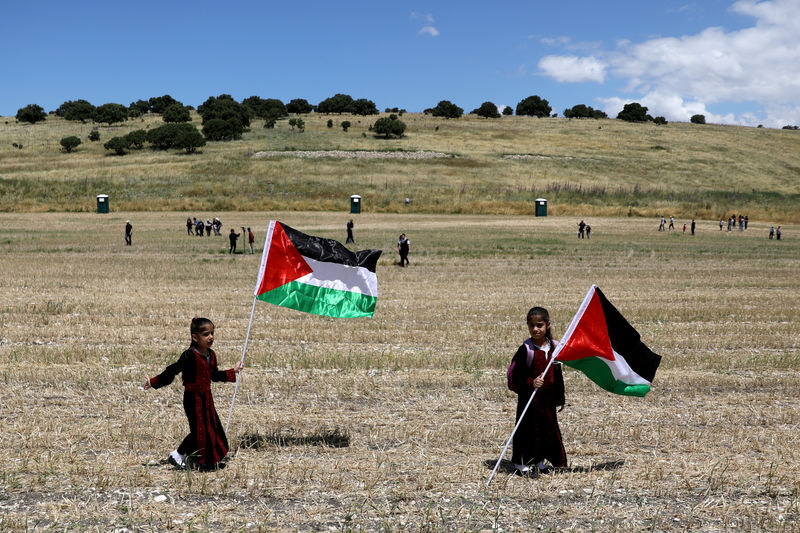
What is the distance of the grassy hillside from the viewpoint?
226ft

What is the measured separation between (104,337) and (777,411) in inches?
462

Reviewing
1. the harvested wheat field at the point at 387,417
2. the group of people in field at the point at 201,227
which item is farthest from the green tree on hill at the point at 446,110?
the harvested wheat field at the point at 387,417

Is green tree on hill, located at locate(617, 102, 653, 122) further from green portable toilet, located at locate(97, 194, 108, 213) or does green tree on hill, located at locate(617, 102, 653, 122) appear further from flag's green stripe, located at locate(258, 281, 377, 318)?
flag's green stripe, located at locate(258, 281, 377, 318)

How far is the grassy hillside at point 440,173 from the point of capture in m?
68.8

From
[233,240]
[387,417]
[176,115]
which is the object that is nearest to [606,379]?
[387,417]

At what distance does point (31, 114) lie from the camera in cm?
13912

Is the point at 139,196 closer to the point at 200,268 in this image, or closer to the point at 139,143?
the point at 139,143

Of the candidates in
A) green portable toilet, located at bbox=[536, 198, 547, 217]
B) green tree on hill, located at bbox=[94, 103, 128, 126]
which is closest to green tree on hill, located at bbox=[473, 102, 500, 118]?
green tree on hill, located at bbox=[94, 103, 128, 126]

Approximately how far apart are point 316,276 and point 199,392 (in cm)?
208

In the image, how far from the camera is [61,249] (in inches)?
1363

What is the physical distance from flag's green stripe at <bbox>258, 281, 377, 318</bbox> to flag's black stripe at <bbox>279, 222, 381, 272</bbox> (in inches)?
14.1

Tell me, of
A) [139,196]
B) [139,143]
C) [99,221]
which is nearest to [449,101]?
[139,143]

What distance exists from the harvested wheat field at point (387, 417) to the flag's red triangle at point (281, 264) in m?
1.80

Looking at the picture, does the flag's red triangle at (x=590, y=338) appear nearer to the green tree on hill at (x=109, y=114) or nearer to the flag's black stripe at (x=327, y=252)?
Result: the flag's black stripe at (x=327, y=252)
